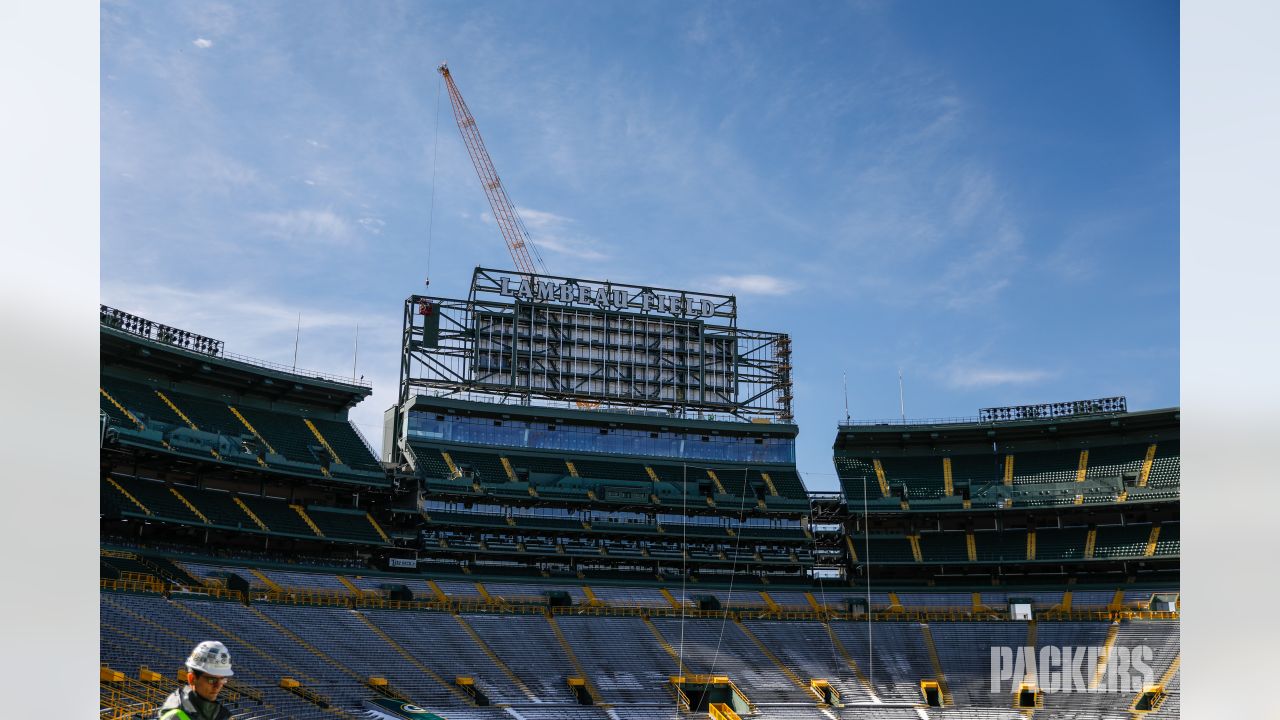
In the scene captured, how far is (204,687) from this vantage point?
423 centimetres

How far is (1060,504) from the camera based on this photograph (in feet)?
196

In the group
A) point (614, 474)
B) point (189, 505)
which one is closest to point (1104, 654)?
point (614, 474)

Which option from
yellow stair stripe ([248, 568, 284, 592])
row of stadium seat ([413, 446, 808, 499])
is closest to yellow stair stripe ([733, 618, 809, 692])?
row of stadium seat ([413, 446, 808, 499])

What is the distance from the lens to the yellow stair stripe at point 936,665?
4665cm

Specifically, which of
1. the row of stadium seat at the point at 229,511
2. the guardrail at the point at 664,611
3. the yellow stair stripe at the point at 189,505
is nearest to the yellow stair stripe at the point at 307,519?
the row of stadium seat at the point at 229,511

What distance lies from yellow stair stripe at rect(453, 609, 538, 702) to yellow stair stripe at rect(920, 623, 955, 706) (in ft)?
60.4

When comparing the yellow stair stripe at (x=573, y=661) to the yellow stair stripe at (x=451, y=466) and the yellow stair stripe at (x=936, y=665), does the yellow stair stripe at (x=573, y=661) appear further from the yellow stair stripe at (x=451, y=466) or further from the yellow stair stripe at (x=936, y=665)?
the yellow stair stripe at (x=936, y=665)

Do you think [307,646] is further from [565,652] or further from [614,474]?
[614,474]

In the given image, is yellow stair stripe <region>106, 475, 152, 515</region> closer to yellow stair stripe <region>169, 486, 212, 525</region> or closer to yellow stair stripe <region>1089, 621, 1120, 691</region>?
yellow stair stripe <region>169, 486, 212, 525</region>

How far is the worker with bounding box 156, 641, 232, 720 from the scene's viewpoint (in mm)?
4055

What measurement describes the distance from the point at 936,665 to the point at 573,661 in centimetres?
1738
